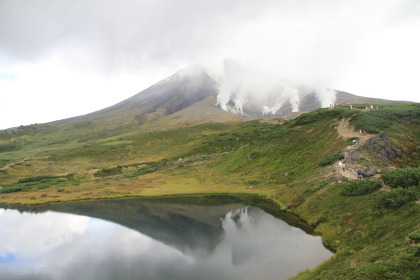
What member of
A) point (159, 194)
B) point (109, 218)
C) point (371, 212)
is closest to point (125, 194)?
point (159, 194)

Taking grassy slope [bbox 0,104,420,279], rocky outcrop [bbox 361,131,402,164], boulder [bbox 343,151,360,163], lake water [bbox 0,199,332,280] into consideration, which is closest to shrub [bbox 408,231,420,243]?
grassy slope [bbox 0,104,420,279]

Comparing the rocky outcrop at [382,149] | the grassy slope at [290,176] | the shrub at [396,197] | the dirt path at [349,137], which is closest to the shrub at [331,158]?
the grassy slope at [290,176]

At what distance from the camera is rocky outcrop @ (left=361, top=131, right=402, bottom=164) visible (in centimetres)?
4589

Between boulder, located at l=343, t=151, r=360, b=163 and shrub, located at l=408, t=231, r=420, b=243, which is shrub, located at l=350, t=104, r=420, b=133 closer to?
boulder, located at l=343, t=151, r=360, b=163

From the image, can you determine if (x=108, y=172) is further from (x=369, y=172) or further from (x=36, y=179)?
(x=369, y=172)

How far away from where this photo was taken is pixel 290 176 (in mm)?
63688

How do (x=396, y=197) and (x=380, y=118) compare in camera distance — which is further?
(x=380, y=118)

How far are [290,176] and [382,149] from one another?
869 inches

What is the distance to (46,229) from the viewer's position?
53438mm

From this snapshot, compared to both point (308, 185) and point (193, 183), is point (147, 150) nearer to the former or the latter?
point (193, 183)

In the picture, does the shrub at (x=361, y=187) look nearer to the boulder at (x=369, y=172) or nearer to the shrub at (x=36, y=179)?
the boulder at (x=369, y=172)

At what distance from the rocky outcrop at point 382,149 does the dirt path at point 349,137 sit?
8.66ft

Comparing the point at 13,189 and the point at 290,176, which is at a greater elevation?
the point at 290,176

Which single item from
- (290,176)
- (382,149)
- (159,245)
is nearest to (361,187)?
(382,149)
